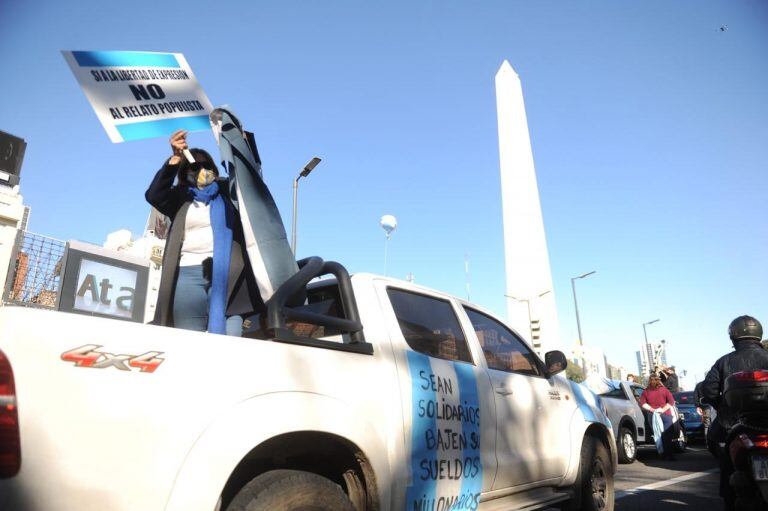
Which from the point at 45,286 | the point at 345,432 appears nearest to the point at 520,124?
the point at 45,286

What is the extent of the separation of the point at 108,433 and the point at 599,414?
4.16m

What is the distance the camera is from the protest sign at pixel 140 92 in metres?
2.85

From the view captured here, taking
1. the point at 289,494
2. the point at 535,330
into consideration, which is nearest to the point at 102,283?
the point at 289,494

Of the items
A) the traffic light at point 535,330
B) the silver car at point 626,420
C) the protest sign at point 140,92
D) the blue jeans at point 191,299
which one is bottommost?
the silver car at point 626,420

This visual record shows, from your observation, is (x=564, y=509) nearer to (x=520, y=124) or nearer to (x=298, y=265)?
(x=298, y=265)

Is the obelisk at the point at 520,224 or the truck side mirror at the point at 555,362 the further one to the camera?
the obelisk at the point at 520,224

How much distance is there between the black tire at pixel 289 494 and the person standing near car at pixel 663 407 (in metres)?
10.3

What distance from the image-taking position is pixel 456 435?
282 centimetres

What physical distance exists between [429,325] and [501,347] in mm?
928

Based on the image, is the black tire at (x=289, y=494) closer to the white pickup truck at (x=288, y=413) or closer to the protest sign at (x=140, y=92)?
the white pickup truck at (x=288, y=413)

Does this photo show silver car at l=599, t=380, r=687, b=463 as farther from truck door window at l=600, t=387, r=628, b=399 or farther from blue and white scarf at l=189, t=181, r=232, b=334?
blue and white scarf at l=189, t=181, r=232, b=334

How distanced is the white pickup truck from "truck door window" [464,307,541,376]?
2cm

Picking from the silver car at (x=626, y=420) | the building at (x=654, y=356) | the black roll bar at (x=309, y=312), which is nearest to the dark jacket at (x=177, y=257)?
the black roll bar at (x=309, y=312)

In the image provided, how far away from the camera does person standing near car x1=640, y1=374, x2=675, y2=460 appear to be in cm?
1015
